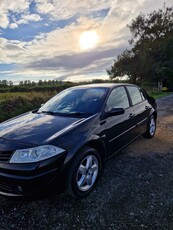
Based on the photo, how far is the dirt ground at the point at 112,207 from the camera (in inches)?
88.7

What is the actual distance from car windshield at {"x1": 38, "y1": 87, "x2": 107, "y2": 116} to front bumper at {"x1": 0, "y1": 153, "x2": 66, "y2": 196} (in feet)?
3.70

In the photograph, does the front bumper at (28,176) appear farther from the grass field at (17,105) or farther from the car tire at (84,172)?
the grass field at (17,105)

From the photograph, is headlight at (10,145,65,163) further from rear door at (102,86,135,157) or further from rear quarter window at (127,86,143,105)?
rear quarter window at (127,86,143,105)

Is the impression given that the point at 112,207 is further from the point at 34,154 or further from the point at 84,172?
the point at 34,154

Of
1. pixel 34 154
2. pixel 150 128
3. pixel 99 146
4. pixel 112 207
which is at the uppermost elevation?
pixel 34 154

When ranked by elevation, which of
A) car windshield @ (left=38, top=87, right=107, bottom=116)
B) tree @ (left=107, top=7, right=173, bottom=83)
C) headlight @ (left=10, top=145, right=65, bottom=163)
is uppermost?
tree @ (left=107, top=7, right=173, bottom=83)

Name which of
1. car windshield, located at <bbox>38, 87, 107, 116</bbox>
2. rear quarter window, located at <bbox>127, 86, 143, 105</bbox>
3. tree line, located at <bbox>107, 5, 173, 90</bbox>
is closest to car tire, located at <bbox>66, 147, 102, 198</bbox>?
car windshield, located at <bbox>38, 87, 107, 116</bbox>

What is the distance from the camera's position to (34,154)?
2301 millimetres

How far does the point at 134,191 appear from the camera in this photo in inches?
112

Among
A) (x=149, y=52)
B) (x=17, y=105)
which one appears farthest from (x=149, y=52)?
(x=17, y=105)

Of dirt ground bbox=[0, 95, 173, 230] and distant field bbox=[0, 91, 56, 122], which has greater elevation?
distant field bbox=[0, 91, 56, 122]

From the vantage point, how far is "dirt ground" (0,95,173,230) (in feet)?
7.39

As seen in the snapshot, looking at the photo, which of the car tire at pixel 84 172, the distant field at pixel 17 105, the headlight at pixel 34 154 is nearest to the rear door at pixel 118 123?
the car tire at pixel 84 172

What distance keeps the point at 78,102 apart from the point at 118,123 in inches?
32.9
